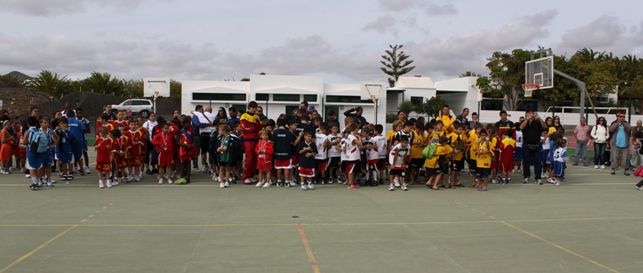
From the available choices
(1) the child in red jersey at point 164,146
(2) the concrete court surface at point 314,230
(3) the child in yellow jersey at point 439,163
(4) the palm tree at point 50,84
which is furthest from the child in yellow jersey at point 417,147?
(4) the palm tree at point 50,84

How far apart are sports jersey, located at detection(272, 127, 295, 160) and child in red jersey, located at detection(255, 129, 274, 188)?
11 cm

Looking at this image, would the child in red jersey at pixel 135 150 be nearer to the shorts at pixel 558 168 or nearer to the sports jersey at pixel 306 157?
the sports jersey at pixel 306 157

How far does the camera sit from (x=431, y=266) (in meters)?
5.56

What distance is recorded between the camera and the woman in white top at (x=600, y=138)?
52.8 feet

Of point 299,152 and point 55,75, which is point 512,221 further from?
point 55,75

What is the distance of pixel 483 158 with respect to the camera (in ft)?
36.4

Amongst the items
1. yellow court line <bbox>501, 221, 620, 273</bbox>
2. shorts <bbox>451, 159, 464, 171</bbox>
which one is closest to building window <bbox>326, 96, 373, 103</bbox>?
shorts <bbox>451, 159, 464, 171</bbox>

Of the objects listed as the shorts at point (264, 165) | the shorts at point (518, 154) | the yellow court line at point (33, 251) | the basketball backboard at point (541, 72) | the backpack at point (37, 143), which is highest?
the basketball backboard at point (541, 72)

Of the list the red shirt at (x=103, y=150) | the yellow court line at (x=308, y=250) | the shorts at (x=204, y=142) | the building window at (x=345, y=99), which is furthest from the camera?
the building window at (x=345, y=99)

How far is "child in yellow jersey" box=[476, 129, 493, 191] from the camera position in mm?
11102

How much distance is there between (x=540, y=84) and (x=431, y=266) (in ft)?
67.7

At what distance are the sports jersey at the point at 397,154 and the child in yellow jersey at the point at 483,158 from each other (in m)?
1.61

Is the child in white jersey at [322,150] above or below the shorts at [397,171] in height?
above

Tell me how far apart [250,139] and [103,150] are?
3.03 m
